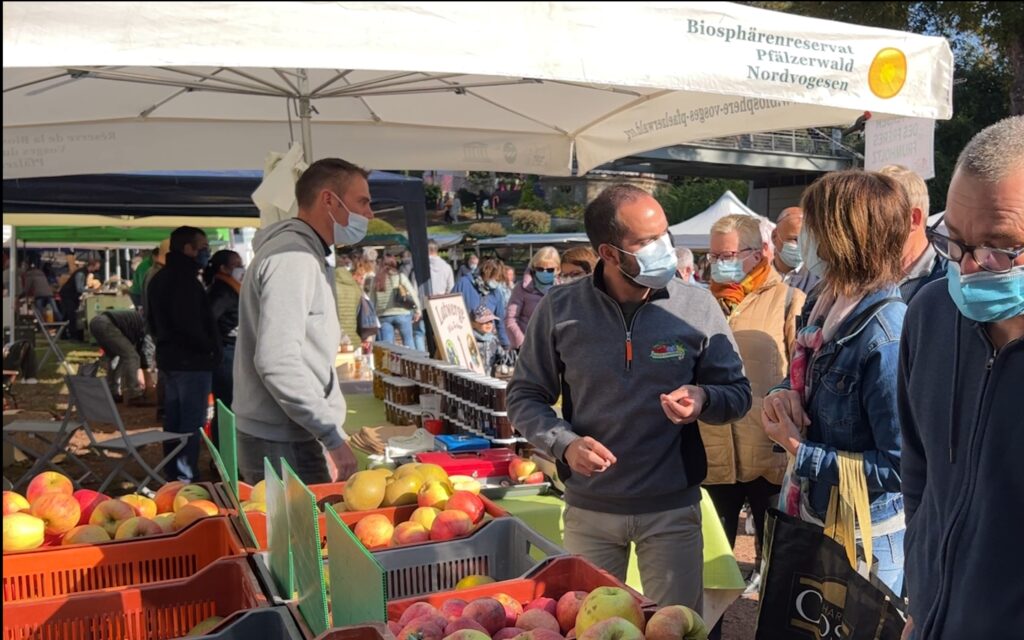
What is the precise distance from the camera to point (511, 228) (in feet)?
161

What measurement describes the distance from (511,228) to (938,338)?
4773 centimetres

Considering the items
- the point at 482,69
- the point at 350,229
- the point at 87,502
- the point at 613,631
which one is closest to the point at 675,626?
the point at 613,631

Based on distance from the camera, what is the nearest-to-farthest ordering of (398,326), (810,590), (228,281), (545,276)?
1. (810,590)
2. (228,281)
3. (545,276)
4. (398,326)

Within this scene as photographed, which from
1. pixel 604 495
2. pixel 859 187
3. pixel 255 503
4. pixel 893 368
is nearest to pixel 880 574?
pixel 893 368

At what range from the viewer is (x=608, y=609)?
1.84m

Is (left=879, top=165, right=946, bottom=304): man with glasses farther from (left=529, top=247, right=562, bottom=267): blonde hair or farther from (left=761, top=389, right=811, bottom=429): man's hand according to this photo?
(left=529, top=247, right=562, bottom=267): blonde hair

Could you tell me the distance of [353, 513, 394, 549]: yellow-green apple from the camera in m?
2.53

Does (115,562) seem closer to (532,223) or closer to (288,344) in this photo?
(288,344)

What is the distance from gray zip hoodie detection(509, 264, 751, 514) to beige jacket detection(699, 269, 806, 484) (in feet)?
3.74

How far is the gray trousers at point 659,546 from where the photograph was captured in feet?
8.94

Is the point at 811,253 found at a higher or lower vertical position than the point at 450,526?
higher

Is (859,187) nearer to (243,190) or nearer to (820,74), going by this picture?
(820,74)

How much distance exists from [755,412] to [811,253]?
149cm

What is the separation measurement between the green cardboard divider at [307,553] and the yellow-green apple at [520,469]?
1843 mm
